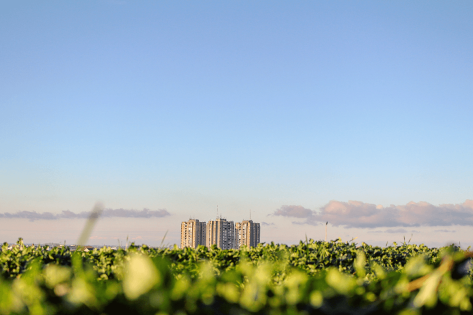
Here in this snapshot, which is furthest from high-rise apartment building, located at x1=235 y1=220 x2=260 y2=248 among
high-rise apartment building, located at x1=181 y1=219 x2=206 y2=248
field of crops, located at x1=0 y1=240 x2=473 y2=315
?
field of crops, located at x1=0 y1=240 x2=473 y2=315

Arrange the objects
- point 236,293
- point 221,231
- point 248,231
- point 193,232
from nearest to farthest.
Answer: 1. point 236,293
2. point 193,232
3. point 248,231
4. point 221,231

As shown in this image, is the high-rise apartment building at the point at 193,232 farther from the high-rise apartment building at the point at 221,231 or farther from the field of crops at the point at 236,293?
the field of crops at the point at 236,293

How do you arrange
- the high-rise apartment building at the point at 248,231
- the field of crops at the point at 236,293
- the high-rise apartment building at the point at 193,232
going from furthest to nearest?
1. the high-rise apartment building at the point at 248,231
2. the high-rise apartment building at the point at 193,232
3. the field of crops at the point at 236,293

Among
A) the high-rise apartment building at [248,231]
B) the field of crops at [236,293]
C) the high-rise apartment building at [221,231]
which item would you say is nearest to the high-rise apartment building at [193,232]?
the high-rise apartment building at [221,231]

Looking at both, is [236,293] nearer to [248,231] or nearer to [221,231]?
[248,231]

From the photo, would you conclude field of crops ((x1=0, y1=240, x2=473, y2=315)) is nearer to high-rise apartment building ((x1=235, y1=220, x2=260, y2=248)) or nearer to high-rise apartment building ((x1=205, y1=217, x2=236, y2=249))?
high-rise apartment building ((x1=235, y1=220, x2=260, y2=248))

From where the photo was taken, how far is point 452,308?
87.0 inches

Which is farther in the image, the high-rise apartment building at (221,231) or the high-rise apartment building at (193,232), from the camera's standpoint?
the high-rise apartment building at (221,231)

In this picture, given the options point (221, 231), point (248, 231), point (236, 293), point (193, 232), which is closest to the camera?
point (236, 293)

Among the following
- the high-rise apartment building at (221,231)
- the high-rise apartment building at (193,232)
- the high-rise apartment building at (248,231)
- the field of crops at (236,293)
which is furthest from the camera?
the high-rise apartment building at (221,231)

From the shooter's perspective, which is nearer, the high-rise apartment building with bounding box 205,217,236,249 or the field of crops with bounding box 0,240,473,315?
the field of crops with bounding box 0,240,473,315

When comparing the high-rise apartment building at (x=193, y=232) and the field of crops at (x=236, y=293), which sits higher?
the field of crops at (x=236, y=293)

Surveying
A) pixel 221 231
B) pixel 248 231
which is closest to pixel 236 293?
pixel 248 231

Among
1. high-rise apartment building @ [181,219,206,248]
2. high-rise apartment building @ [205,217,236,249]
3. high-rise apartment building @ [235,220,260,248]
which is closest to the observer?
high-rise apartment building @ [181,219,206,248]
